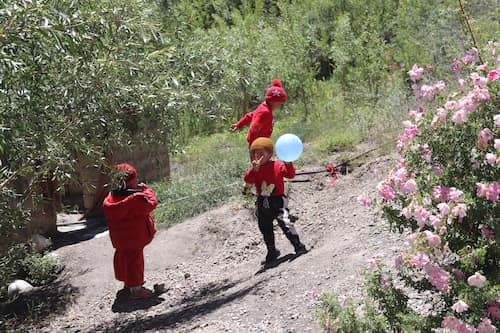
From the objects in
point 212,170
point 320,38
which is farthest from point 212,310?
point 320,38

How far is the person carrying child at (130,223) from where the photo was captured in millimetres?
6160

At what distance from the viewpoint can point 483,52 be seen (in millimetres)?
3412

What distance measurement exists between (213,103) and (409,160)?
145 inches

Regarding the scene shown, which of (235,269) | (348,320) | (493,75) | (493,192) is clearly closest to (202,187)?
(235,269)

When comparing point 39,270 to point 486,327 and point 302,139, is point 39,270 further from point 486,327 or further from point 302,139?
point 486,327

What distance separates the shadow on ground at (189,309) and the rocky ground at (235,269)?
2 cm

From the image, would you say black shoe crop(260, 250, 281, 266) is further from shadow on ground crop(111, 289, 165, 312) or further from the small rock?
the small rock

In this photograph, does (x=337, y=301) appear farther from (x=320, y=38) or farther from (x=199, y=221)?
(x=320, y=38)

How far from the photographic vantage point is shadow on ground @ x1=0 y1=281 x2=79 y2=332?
6.54 meters

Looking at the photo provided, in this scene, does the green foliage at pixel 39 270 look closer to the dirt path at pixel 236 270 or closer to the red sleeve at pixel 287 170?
the dirt path at pixel 236 270

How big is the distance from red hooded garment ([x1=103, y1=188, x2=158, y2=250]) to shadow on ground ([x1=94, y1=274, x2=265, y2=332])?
0.67 meters

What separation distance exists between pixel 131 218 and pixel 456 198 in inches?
160

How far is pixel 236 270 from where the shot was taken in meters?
6.96

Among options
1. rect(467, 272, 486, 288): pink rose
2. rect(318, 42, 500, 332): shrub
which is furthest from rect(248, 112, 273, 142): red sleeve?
rect(467, 272, 486, 288): pink rose
